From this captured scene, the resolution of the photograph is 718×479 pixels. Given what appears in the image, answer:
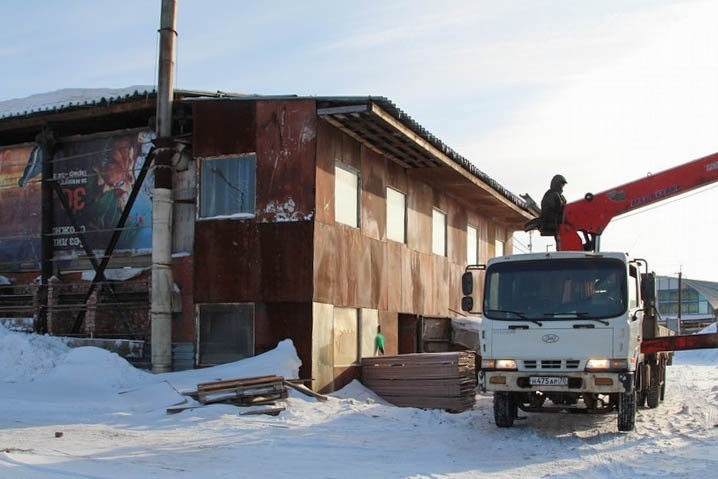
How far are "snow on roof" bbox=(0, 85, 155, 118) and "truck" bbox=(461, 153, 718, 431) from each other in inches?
380

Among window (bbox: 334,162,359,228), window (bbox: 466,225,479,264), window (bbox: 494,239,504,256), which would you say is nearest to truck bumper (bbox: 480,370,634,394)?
window (bbox: 334,162,359,228)

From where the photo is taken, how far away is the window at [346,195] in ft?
57.4

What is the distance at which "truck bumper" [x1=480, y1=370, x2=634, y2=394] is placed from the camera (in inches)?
452

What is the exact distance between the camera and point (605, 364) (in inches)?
453

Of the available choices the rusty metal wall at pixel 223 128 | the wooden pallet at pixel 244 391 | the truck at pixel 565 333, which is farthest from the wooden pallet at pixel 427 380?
the rusty metal wall at pixel 223 128

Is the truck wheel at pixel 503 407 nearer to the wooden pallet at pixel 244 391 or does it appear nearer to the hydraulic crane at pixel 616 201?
the hydraulic crane at pixel 616 201

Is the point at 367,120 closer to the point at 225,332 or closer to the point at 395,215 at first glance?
the point at 395,215

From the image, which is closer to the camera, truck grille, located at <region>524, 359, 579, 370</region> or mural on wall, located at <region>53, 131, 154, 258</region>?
truck grille, located at <region>524, 359, 579, 370</region>

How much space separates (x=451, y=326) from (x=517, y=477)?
584 inches

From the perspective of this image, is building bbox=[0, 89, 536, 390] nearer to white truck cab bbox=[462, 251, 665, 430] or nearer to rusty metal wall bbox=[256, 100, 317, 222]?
rusty metal wall bbox=[256, 100, 317, 222]

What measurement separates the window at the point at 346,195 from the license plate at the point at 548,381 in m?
6.83

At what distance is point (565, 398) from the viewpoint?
12070 mm

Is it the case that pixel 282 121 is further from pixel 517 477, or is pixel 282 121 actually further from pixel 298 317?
pixel 517 477

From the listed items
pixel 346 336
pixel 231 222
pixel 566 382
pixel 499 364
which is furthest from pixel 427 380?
pixel 231 222
